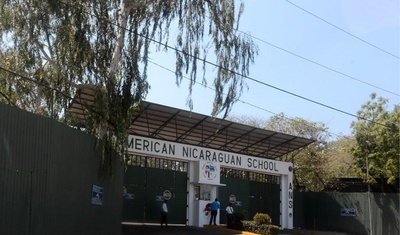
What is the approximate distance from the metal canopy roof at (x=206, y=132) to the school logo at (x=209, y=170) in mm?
1899

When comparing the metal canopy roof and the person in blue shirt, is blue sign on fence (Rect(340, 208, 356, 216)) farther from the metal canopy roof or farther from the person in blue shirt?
the person in blue shirt

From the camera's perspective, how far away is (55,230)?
14336 mm

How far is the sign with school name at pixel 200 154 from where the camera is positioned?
89.4 ft

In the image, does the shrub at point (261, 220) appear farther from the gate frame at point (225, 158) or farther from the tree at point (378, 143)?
the tree at point (378, 143)

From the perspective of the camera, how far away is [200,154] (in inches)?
1192

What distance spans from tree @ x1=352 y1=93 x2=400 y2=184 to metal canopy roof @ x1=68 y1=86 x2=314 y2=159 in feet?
13.2

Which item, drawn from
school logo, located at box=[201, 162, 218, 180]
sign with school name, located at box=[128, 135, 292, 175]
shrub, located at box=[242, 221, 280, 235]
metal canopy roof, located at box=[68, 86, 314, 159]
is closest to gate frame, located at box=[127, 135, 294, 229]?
sign with school name, located at box=[128, 135, 292, 175]

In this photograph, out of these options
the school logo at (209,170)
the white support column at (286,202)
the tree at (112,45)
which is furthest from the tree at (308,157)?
the tree at (112,45)

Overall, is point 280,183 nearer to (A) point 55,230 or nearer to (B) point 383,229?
(B) point 383,229

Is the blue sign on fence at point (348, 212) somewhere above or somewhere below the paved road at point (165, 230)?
above

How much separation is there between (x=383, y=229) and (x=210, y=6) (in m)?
21.9

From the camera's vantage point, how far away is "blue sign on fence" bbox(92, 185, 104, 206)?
1792 cm

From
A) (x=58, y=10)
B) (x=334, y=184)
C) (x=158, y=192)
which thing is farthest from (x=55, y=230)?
(x=334, y=184)

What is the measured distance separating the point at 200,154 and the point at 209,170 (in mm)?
1031
